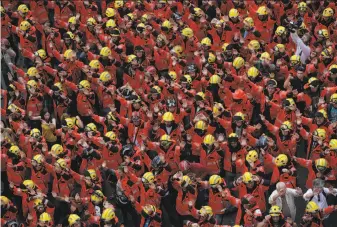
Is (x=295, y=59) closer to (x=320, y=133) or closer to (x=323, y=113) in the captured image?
(x=323, y=113)

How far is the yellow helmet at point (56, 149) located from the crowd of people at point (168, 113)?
41 millimetres

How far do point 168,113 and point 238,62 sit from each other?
3667 mm

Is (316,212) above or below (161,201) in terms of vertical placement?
above

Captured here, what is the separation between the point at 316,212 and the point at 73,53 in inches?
446

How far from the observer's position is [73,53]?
31750 mm

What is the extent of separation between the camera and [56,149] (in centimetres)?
2673

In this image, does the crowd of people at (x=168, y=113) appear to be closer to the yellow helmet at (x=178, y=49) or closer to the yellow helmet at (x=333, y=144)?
the yellow helmet at (x=333, y=144)

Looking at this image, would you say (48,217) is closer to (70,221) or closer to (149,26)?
(70,221)

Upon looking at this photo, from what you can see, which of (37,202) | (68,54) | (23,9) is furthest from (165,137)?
(23,9)

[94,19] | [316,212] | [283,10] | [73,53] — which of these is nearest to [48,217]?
[316,212]

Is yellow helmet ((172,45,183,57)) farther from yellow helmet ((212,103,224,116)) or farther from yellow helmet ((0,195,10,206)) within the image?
yellow helmet ((0,195,10,206))

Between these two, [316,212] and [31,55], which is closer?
[316,212]

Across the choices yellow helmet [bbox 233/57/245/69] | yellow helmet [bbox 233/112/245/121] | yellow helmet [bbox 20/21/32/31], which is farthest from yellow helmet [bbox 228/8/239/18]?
yellow helmet [bbox 20/21/32/31]

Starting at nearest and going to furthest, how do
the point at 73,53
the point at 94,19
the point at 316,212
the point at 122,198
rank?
the point at 316,212 < the point at 122,198 < the point at 73,53 < the point at 94,19
